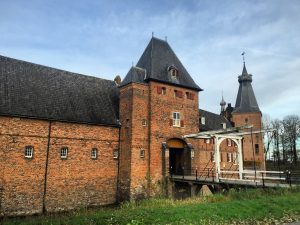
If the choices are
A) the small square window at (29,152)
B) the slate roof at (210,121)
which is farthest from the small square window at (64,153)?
the slate roof at (210,121)

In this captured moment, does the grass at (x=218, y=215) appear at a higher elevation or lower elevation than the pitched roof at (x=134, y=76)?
lower

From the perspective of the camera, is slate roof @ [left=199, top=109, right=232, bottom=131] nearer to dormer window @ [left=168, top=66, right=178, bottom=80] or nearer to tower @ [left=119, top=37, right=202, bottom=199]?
tower @ [left=119, top=37, right=202, bottom=199]

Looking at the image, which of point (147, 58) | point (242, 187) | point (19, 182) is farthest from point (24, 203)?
point (147, 58)

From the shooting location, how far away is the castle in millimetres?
17906

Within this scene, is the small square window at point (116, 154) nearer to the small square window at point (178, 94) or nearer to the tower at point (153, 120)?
the tower at point (153, 120)

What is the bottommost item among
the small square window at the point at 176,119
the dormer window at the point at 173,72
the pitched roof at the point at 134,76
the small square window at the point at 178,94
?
the small square window at the point at 176,119

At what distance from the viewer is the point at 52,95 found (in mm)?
20984

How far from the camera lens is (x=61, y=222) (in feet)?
34.9

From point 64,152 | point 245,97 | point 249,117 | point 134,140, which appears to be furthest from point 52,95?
point 245,97

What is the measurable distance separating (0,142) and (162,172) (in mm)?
11677

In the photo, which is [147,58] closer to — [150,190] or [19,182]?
[150,190]

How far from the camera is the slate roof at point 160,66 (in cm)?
2333

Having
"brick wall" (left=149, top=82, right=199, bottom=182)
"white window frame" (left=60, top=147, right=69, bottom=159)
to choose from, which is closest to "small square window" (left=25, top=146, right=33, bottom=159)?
"white window frame" (left=60, top=147, right=69, bottom=159)

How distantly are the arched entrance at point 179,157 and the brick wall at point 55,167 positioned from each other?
17.3ft
